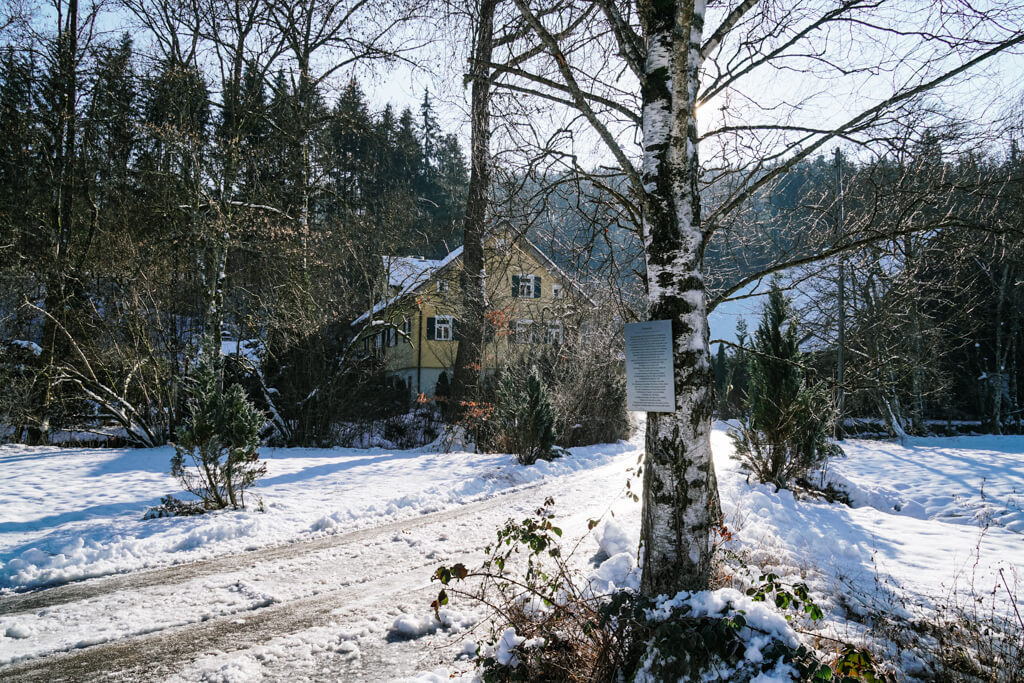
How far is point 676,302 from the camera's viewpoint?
3.16 meters

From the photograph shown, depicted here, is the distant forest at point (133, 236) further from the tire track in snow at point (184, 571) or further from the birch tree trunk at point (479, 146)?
the tire track in snow at point (184, 571)

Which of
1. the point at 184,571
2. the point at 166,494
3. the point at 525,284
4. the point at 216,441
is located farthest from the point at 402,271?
the point at 184,571

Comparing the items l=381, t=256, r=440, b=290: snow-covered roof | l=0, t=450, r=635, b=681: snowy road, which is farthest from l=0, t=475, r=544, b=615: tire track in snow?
l=381, t=256, r=440, b=290: snow-covered roof

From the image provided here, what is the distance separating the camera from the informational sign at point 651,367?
3.11 metres

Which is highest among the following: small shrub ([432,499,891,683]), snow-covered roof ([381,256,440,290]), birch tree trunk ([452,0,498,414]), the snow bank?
snow-covered roof ([381,256,440,290])

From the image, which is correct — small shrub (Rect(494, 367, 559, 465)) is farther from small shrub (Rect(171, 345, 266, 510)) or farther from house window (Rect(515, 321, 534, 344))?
small shrub (Rect(171, 345, 266, 510))

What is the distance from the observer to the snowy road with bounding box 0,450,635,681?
11.2 feet

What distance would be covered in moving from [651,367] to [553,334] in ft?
42.2

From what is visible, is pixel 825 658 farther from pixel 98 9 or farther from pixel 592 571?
pixel 98 9

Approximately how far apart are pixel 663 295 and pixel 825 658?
6.87 feet

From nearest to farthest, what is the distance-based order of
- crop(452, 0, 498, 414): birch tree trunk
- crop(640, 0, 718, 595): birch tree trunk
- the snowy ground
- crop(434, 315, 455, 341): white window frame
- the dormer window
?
crop(640, 0, 718, 595): birch tree trunk, the snowy ground, crop(452, 0, 498, 414): birch tree trunk, the dormer window, crop(434, 315, 455, 341): white window frame

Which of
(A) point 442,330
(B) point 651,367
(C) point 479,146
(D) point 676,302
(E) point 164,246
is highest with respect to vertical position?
(E) point 164,246

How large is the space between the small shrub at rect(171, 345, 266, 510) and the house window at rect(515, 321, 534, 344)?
9.50m

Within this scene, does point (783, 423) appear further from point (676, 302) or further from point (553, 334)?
point (553, 334)
